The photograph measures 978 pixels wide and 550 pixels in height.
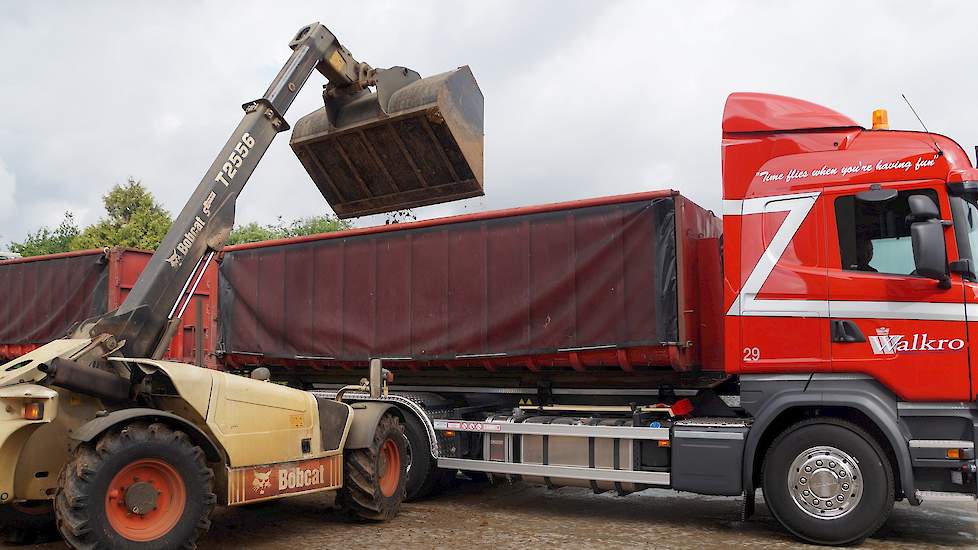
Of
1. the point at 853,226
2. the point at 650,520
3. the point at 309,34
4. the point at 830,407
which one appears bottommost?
the point at 650,520

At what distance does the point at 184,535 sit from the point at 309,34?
4508 millimetres

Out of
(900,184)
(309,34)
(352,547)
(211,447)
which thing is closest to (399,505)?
(352,547)

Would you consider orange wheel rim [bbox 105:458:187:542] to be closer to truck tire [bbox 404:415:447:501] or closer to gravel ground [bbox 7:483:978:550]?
gravel ground [bbox 7:483:978:550]

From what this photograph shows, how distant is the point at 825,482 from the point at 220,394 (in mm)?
4765

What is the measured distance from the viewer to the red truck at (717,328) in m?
6.01

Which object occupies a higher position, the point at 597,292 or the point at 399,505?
the point at 597,292

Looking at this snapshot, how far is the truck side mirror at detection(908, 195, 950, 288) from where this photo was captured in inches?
225

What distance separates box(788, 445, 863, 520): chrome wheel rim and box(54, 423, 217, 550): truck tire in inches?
178

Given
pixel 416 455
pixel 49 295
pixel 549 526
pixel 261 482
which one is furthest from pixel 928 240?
pixel 49 295

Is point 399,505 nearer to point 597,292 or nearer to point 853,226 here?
point 597,292

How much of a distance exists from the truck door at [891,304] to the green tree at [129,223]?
3007cm

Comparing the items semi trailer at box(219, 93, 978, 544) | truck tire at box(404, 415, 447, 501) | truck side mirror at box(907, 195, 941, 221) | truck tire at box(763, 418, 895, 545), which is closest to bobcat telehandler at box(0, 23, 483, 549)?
truck tire at box(404, 415, 447, 501)

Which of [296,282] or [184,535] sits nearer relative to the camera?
[184,535]

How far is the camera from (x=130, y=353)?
6.12 metres
